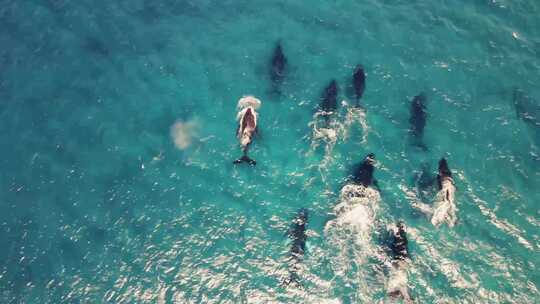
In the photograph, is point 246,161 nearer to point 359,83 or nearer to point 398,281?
point 359,83

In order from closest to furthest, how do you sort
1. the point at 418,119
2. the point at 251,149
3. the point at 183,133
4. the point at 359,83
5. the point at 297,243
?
the point at 297,243, the point at 251,149, the point at 183,133, the point at 418,119, the point at 359,83

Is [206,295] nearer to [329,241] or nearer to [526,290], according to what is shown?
[329,241]

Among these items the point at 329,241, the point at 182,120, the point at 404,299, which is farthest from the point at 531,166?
the point at 182,120

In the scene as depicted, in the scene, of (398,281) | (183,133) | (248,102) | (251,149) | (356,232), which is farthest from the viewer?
(248,102)

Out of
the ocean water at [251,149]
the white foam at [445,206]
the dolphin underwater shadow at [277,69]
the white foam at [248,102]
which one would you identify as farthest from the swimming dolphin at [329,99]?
the white foam at [445,206]

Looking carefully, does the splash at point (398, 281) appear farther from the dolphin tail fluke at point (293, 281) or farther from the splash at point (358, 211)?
the dolphin tail fluke at point (293, 281)

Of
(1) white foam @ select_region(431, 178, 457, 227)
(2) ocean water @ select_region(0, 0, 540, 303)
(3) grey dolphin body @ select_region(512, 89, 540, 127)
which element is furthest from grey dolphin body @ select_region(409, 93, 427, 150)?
(3) grey dolphin body @ select_region(512, 89, 540, 127)

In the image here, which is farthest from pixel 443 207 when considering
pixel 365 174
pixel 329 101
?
pixel 329 101
